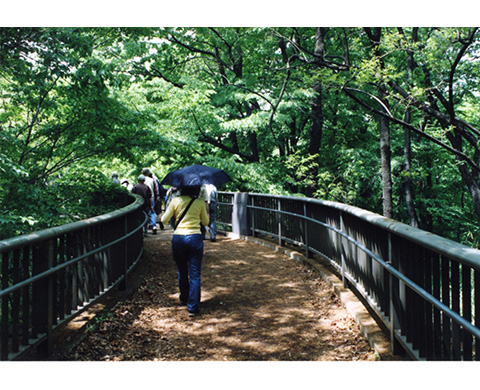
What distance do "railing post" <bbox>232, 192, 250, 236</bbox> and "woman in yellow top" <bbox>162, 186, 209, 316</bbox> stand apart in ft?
23.0

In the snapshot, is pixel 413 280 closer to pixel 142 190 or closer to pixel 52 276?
pixel 52 276

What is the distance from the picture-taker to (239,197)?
43.6ft

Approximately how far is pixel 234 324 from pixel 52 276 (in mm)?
2230

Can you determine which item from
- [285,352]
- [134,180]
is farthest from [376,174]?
[285,352]

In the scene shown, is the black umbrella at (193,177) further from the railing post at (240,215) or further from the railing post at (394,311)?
the railing post at (240,215)

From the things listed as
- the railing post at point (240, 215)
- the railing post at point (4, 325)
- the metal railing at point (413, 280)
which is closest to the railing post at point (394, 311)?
the metal railing at point (413, 280)

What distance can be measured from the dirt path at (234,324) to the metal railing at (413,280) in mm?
517

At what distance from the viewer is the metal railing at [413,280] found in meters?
2.67

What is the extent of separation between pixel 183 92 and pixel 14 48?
33.0ft

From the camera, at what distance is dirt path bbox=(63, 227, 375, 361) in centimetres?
451

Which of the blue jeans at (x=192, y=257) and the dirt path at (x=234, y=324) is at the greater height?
the blue jeans at (x=192, y=257)

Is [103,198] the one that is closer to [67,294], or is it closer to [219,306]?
[219,306]

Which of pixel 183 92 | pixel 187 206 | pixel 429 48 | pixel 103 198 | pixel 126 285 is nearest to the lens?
pixel 187 206

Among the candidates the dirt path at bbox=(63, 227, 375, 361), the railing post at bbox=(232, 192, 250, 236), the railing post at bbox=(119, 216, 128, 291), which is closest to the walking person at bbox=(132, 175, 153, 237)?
the railing post at bbox=(232, 192, 250, 236)
